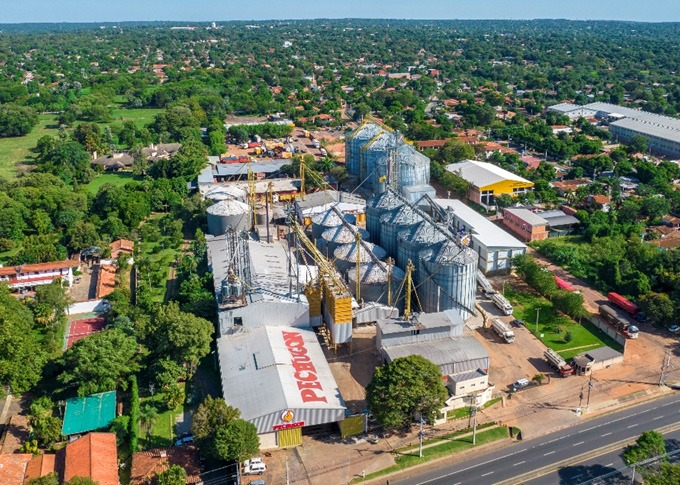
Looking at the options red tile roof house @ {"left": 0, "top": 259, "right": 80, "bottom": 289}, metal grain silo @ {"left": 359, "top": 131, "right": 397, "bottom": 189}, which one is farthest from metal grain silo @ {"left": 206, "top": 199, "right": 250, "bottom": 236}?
metal grain silo @ {"left": 359, "top": 131, "right": 397, "bottom": 189}

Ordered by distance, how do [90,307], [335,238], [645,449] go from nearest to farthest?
1. [645,449]
2. [90,307]
3. [335,238]

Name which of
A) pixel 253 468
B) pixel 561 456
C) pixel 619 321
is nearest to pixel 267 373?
pixel 253 468

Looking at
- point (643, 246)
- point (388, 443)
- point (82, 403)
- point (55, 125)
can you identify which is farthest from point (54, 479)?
point (55, 125)

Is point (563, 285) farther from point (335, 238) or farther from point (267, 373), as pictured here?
point (267, 373)

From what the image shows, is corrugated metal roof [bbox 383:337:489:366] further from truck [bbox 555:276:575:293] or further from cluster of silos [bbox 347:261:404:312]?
truck [bbox 555:276:575:293]

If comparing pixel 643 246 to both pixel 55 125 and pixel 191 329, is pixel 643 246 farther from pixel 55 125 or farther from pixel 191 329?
pixel 55 125
